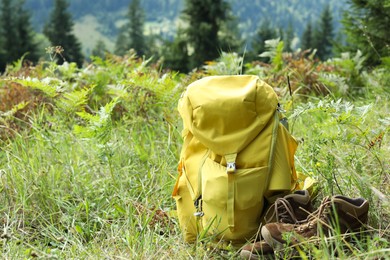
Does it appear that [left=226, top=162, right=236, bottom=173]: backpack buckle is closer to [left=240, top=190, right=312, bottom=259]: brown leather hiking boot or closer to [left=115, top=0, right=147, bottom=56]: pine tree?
[left=240, top=190, right=312, bottom=259]: brown leather hiking boot

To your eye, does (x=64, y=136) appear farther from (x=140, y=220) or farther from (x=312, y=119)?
(x=312, y=119)

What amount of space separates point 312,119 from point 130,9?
6963 centimetres

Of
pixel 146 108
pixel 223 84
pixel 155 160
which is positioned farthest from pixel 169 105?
pixel 223 84

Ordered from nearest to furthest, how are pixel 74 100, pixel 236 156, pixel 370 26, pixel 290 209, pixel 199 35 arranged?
pixel 290 209 < pixel 236 156 < pixel 74 100 < pixel 370 26 < pixel 199 35

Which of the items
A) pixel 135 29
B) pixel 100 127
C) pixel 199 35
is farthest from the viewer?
pixel 135 29

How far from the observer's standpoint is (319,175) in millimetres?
3443

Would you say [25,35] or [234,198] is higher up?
[234,198]

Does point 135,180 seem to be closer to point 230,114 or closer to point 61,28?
point 230,114

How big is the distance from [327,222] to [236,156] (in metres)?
0.62

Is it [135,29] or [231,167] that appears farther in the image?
[135,29]

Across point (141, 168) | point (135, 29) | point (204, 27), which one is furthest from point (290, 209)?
point (135, 29)

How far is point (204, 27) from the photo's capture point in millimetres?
29453

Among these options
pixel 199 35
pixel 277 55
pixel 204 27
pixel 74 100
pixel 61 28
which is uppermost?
pixel 74 100

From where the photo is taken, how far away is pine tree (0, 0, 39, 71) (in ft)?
162
